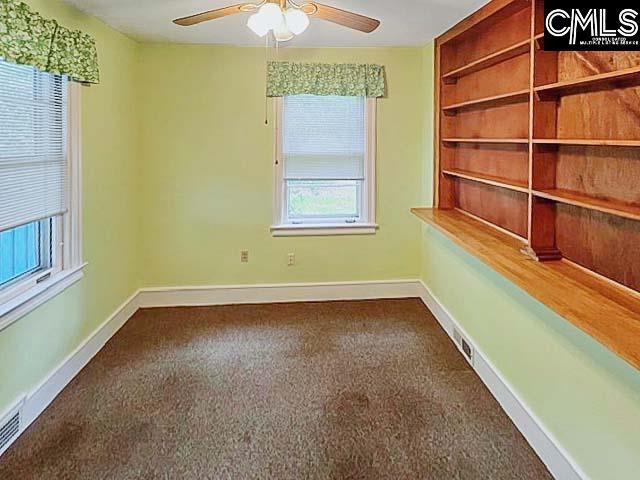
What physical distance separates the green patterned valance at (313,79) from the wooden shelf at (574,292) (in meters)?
1.96

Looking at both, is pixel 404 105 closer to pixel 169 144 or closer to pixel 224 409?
pixel 169 144

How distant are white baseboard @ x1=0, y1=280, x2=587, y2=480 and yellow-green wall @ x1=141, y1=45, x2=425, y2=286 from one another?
0.09 m

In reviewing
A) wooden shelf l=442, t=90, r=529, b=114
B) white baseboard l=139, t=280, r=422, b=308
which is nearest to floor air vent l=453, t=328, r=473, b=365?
white baseboard l=139, t=280, r=422, b=308

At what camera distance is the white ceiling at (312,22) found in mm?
3355

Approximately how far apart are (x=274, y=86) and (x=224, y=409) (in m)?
2.81

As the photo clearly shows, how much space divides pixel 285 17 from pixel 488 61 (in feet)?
4.88

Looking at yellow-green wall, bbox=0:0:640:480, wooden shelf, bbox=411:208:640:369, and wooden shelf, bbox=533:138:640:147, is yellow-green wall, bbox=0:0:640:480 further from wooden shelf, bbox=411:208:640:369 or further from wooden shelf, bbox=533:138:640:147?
wooden shelf, bbox=533:138:640:147

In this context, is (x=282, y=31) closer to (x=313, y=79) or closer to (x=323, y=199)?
(x=313, y=79)

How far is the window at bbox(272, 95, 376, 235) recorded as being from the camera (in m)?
4.85

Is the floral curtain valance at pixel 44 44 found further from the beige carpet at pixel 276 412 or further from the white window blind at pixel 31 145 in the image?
the beige carpet at pixel 276 412

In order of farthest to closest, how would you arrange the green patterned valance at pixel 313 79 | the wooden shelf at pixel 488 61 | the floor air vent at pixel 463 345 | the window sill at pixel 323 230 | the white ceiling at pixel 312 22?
1. the window sill at pixel 323 230
2. the green patterned valance at pixel 313 79
3. the floor air vent at pixel 463 345
4. the white ceiling at pixel 312 22
5. the wooden shelf at pixel 488 61

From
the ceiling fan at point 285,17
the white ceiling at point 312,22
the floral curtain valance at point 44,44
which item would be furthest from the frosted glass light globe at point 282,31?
the floral curtain valance at point 44,44

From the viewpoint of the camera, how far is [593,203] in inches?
89.8

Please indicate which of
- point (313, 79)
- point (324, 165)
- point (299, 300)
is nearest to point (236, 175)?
point (324, 165)
